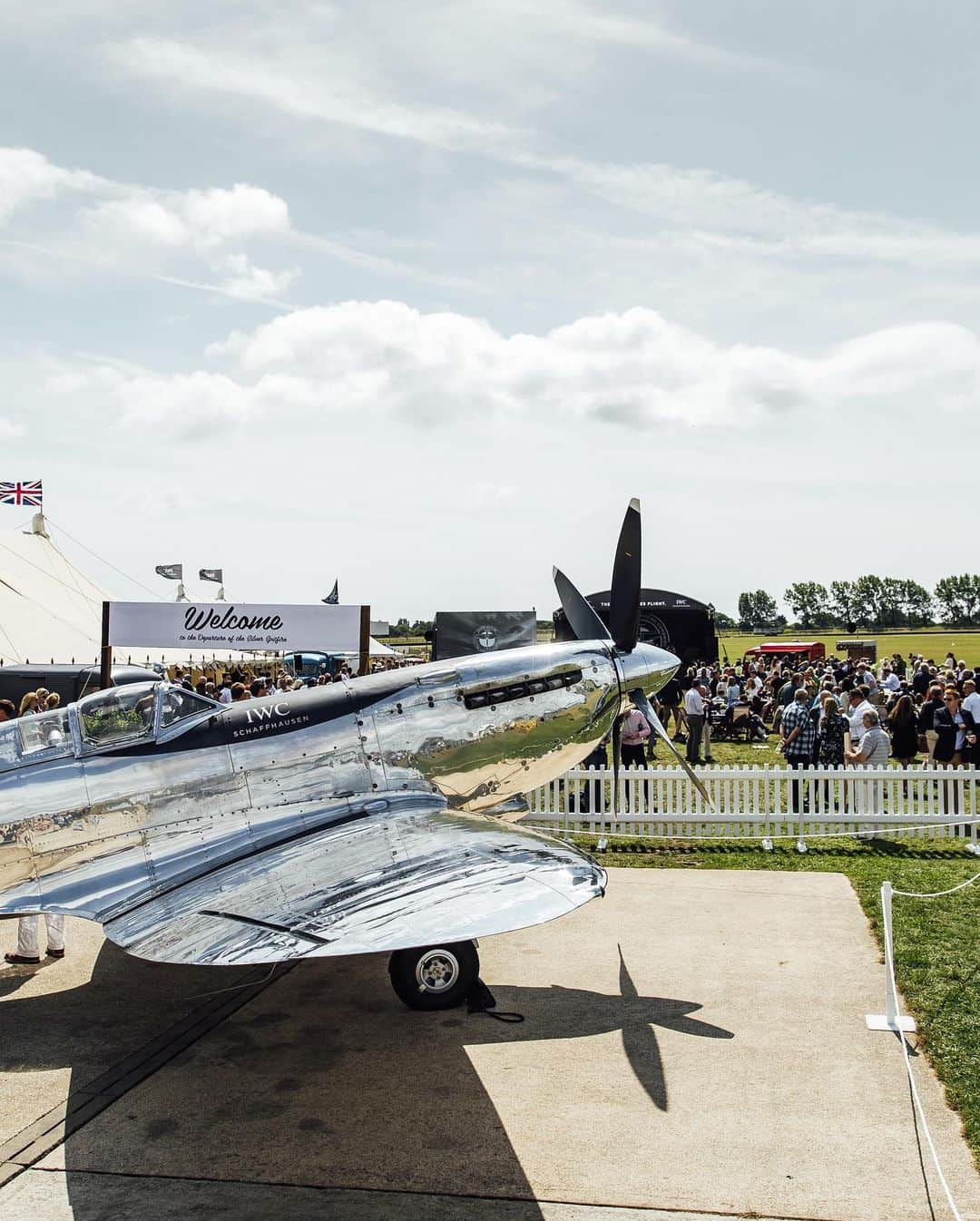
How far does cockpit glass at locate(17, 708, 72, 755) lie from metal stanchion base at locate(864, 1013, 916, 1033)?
5.58m

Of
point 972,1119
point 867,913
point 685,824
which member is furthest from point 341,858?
point 685,824

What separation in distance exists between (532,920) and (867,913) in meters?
4.75

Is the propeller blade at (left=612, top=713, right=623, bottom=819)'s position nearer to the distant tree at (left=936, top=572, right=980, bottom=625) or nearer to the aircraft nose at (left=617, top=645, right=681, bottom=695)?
the aircraft nose at (left=617, top=645, right=681, bottom=695)

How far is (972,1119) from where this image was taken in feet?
16.6

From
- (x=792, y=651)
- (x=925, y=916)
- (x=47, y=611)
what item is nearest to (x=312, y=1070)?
(x=925, y=916)

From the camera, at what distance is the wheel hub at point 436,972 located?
6855 mm

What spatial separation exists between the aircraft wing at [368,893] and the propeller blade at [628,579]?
2.39 m

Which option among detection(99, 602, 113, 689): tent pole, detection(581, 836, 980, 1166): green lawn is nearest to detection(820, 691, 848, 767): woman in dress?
detection(581, 836, 980, 1166): green lawn

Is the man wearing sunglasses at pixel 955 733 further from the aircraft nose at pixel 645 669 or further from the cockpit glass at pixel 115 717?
the cockpit glass at pixel 115 717

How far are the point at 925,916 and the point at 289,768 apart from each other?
5473 mm

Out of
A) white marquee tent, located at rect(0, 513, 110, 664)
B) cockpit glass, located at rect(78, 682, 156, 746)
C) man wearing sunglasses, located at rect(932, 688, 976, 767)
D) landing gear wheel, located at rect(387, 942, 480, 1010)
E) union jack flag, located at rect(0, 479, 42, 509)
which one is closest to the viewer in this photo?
landing gear wheel, located at rect(387, 942, 480, 1010)

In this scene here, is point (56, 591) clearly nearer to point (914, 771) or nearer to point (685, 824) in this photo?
point (685, 824)

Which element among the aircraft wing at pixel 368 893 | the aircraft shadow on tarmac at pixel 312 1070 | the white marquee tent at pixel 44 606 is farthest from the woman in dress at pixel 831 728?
the white marquee tent at pixel 44 606

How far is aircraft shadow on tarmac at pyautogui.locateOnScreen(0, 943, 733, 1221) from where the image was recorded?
15.7 ft
